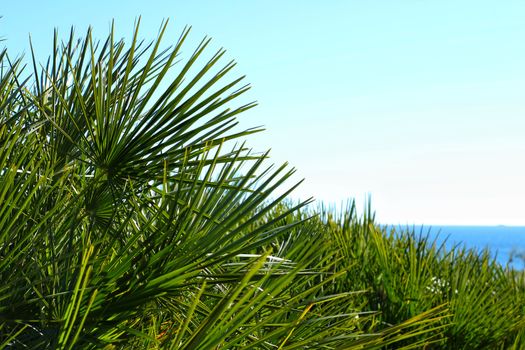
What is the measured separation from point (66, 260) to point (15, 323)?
3.6 inches

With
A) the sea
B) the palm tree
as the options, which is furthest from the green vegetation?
the sea

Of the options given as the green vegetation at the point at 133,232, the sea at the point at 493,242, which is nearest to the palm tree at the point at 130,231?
the green vegetation at the point at 133,232

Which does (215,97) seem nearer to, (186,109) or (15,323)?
(186,109)

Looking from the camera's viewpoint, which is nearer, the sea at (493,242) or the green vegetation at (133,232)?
the green vegetation at (133,232)

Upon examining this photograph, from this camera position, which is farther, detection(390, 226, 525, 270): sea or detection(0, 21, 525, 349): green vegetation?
detection(390, 226, 525, 270): sea

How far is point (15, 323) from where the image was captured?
84cm

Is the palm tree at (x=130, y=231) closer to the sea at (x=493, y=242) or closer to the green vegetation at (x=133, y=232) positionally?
the green vegetation at (x=133, y=232)

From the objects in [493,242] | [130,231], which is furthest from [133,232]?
[493,242]


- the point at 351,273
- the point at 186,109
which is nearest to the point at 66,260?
the point at 186,109

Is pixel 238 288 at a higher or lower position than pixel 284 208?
lower

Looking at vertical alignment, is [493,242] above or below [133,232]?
above

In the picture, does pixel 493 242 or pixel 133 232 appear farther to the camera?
pixel 493 242

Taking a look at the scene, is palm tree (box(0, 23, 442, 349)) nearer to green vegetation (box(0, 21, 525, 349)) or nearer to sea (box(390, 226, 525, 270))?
green vegetation (box(0, 21, 525, 349))

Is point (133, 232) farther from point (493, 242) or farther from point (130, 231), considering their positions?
point (493, 242)
